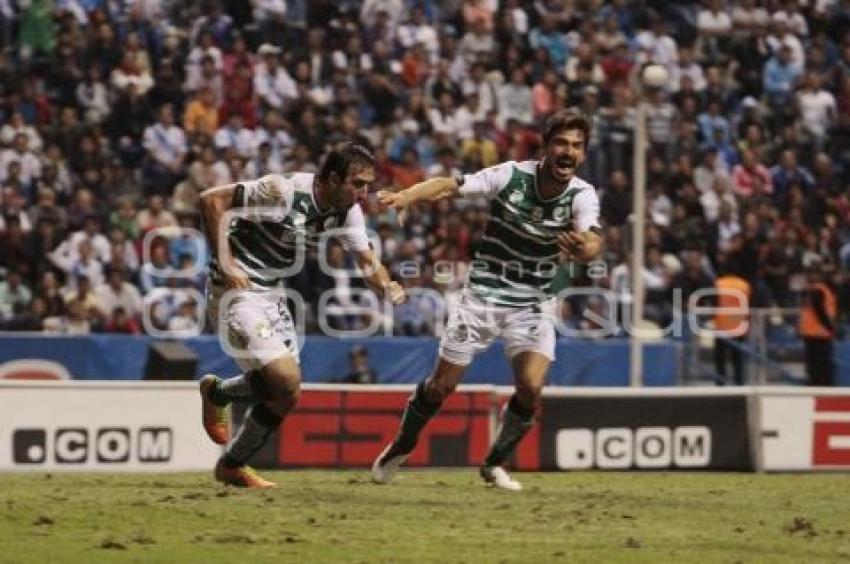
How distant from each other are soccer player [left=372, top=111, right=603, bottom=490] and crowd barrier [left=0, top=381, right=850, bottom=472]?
3.06 metres

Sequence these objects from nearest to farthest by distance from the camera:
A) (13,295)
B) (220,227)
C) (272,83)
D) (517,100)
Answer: (220,227) < (13,295) < (272,83) < (517,100)

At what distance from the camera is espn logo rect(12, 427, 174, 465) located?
16.9m

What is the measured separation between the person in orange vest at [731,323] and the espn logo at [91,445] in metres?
9.14

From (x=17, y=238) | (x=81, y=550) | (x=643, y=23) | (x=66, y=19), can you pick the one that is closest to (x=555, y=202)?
(x=81, y=550)

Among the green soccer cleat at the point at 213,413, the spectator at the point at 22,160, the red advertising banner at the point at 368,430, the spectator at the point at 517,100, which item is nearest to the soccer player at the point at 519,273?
the green soccer cleat at the point at 213,413

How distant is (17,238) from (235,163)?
2885 millimetres

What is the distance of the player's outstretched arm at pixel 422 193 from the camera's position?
43.6ft

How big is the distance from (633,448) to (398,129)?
909cm

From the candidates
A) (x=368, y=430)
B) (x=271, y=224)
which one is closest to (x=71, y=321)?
(x=368, y=430)

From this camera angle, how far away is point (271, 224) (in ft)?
45.0

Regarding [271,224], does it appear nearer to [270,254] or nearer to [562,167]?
[270,254]

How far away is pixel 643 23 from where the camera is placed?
3059 cm

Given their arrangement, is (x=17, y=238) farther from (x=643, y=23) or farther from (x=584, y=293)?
(x=643, y=23)

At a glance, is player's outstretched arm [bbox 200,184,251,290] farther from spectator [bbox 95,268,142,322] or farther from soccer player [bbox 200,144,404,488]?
spectator [bbox 95,268,142,322]
